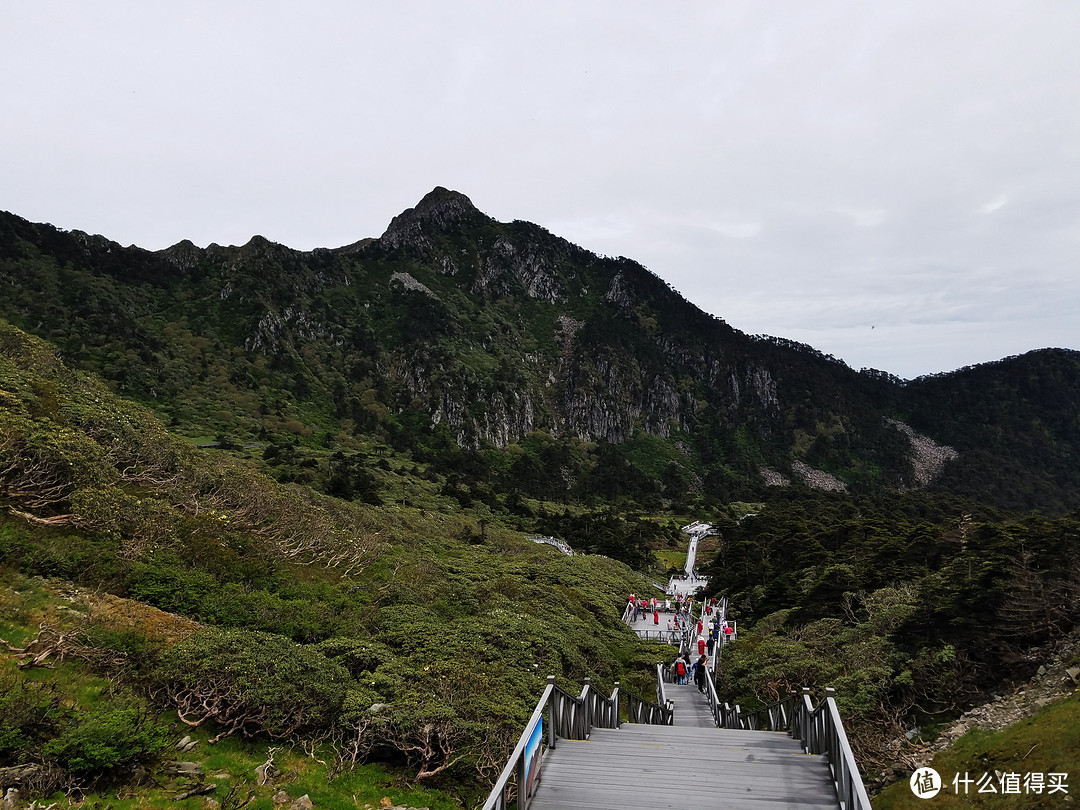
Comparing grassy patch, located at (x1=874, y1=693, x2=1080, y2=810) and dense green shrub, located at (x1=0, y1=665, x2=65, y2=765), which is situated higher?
dense green shrub, located at (x1=0, y1=665, x2=65, y2=765)

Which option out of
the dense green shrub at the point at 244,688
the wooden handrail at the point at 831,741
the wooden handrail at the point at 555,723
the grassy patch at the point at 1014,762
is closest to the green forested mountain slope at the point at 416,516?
the dense green shrub at the point at 244,688

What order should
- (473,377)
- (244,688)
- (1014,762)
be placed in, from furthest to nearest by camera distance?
(473,377), (244,688), (1014,762)

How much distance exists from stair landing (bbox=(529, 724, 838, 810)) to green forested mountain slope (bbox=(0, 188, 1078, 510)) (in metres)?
79.2

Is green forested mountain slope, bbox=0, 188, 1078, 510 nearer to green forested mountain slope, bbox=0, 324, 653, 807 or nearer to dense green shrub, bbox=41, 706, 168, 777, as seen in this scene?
green forested mountain slope, bbox=0, 324, 653, 807

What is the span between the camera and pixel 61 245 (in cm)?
12306

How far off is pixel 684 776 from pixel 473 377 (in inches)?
5343

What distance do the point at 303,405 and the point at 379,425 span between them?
49.7ft

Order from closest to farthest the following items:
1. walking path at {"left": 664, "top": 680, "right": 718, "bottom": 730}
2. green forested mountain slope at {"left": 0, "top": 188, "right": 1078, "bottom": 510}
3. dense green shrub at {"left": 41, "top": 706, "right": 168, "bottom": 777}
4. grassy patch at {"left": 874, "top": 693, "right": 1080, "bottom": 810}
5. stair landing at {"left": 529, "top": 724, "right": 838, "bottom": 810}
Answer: stair landing at {"left": 529, "top": 724, "right": 838, "bottom": 810} < dense green shrub at {"left": 41, "top": 706, "right": 168, "bottom": 777} < grassy patch at {"left": 874, "top": 693, "right": 1080, "bottom": 810} < walking path at {"left": 664, "top": 680, "right": 718, "bottom": 730} < green forested mountain slope at {"left": 0, "top": 188, "right": 1078, "bottom": 510}

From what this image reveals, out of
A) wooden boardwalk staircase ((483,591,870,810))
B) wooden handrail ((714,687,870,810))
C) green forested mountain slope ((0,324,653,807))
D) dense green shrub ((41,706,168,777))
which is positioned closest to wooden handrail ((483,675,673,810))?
wooden boardwalk staircase ((483,591,870,810))

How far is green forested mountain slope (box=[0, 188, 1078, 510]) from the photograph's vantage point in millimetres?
101062

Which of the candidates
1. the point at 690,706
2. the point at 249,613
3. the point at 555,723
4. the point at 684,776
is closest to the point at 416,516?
the point at 249,613

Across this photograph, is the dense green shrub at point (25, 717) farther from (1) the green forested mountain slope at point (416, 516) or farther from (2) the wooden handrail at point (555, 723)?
(2) the wooden handrail at point (555, 723)

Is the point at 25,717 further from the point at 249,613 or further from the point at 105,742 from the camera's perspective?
the point at 249,613

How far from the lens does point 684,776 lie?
237 inches
